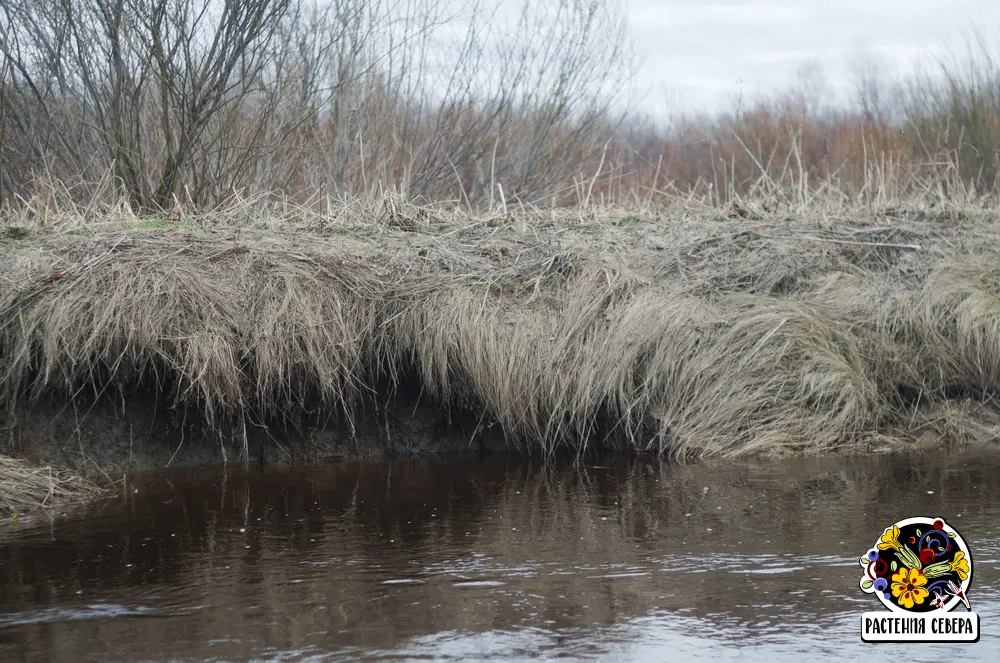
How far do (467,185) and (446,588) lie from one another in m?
8.57

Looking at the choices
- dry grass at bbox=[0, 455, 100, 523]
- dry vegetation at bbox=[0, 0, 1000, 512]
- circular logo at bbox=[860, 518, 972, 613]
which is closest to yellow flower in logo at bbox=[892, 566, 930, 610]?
circular logo at bbox=[860, 518, 972, 613]

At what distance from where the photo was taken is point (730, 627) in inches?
144

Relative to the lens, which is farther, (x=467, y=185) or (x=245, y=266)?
(x=467, y=185)

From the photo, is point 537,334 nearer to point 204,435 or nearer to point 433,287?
point 433,287

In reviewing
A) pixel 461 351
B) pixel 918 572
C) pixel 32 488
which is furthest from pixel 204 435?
pixel 918 572

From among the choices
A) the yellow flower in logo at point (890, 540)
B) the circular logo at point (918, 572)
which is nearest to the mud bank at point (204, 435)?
the yellow flower in logo at point (890, 540)

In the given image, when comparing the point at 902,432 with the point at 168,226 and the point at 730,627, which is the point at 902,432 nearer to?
the point at 730,627

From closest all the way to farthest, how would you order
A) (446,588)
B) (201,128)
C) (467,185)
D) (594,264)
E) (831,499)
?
(446,588), (831,499), (594,264), (201,128), (467,185)

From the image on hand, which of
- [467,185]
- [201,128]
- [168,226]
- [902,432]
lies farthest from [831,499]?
[467,185]

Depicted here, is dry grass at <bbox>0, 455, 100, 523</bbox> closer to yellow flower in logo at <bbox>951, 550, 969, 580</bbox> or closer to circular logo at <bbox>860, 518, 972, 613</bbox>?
circular logo at <bbox>860, 518, 972, 613</bbox>

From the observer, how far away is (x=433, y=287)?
7258mm

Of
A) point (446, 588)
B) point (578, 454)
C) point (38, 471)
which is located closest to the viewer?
point (446, 588)

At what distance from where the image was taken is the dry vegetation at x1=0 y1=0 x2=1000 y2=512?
663cm

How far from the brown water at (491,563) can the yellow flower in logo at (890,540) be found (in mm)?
176
